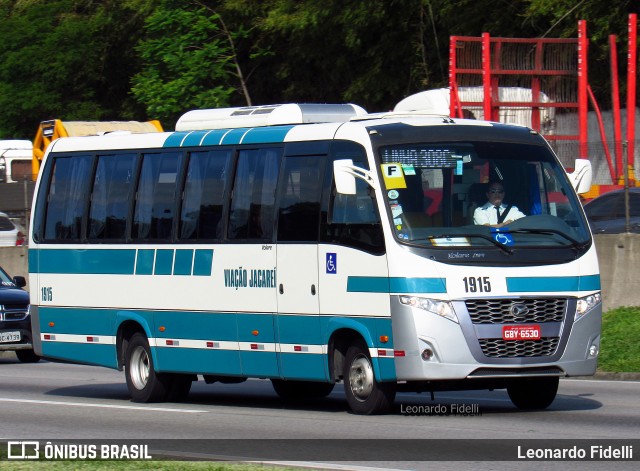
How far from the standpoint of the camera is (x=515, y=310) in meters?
12.9

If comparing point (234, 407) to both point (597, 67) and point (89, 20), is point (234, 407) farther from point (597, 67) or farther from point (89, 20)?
point (89, 20)

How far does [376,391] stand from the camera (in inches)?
521

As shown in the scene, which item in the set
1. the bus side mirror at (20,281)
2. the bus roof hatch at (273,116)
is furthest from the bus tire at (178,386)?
the bus side mirror at (20,281)

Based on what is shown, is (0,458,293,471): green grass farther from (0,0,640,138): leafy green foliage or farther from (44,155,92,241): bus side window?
(0,0,640,138): leafy green foliage

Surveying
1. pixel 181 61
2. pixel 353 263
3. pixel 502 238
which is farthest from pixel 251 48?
pixel 502 238

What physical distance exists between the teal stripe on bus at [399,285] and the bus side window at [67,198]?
5.09 metres

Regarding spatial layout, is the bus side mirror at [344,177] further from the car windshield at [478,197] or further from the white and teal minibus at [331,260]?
the car windshield at [478,197]

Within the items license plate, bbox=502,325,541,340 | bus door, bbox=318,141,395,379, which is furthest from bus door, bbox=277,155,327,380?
license plate, bbox=502,325,541,340

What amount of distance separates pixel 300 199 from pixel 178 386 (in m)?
3.18

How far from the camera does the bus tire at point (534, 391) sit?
552 inches

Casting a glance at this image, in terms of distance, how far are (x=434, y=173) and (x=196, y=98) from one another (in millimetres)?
26774

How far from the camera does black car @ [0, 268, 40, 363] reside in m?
23.7

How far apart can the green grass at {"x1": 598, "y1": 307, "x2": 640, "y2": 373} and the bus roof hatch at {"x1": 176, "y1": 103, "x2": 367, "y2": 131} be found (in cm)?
544

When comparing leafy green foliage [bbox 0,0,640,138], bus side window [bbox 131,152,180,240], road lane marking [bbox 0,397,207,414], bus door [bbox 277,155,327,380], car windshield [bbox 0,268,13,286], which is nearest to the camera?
bus door [bbox 277,155,327,380]
